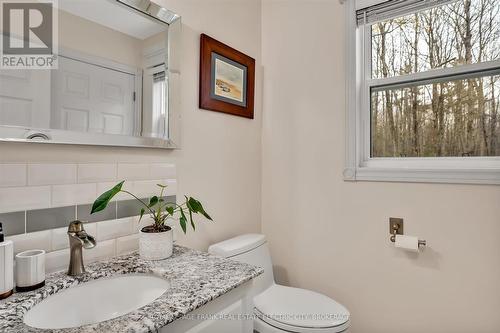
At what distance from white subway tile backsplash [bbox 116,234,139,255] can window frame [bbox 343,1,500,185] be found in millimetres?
1160

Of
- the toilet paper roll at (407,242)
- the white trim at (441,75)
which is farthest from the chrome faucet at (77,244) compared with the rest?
the white trim at (441,75)

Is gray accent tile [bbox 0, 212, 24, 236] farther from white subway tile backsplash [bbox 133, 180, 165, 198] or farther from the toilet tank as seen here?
the toilet tank

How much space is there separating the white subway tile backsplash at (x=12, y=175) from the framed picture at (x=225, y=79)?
0.85 metres

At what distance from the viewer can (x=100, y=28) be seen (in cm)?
109

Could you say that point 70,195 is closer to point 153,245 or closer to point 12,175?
point 12,175

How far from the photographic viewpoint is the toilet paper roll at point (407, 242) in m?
1.35

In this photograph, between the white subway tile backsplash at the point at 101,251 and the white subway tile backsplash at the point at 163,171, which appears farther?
the white subway tile backsplash at the point at 163,171

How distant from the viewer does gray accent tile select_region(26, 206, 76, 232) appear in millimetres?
914

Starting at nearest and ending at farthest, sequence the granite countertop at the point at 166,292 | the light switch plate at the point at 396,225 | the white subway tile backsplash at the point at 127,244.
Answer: the granite countertop at the point at 166,292 → the white subway tile backsplash at the point at 127,244 → the light switch plate at the point at 396,225

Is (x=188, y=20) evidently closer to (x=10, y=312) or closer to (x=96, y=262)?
(x=96, y=262)

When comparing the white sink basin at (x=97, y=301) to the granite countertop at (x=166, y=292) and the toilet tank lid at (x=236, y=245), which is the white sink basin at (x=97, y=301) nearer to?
the granite countertop at (x=166, y=292)

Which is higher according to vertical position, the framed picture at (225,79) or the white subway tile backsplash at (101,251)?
the framed picture at (225,79)

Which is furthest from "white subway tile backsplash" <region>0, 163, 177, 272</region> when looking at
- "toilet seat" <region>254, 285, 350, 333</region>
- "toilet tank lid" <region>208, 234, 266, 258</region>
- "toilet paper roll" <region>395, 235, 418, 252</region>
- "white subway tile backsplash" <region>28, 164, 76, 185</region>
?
"toilet paper roll" <region>395, 235, 418, 252</region>

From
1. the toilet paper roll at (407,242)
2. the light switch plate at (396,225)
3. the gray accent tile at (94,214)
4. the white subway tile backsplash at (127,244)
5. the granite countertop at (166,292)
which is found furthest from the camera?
the light switch plate at (396,225)
